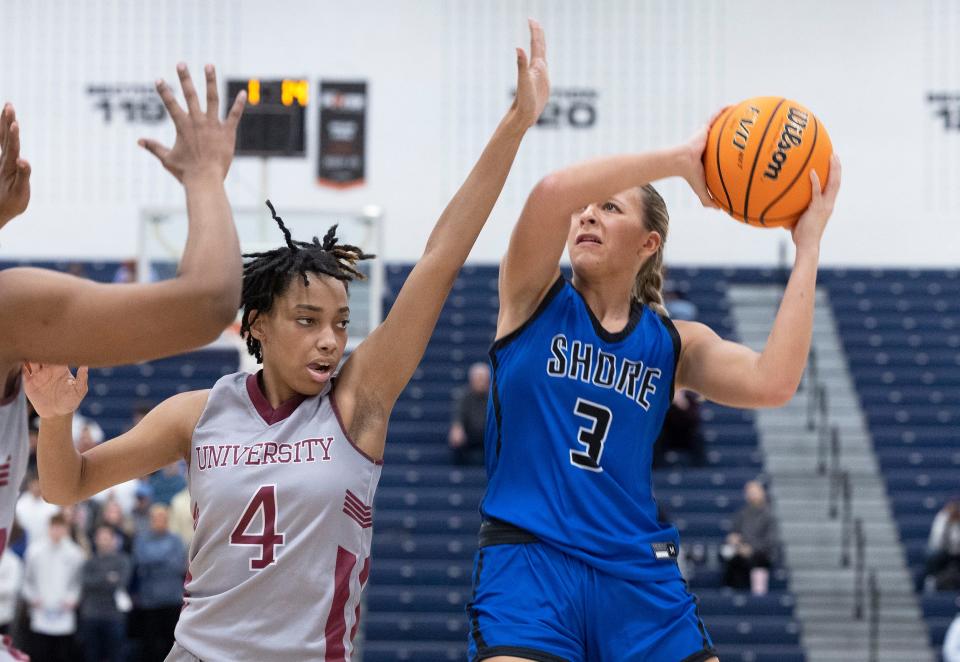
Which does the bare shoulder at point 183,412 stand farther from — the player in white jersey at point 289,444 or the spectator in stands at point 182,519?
the spectator in stands at point 182,519

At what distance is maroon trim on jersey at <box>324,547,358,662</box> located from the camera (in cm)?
336

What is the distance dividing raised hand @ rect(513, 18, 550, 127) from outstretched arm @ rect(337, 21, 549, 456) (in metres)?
0.02

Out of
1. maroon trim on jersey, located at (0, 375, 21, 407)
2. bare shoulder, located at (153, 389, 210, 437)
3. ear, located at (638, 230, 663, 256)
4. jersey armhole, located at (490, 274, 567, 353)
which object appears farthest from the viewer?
ear, located at (638, 230, 663, 256)

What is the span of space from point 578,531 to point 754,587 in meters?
10.4

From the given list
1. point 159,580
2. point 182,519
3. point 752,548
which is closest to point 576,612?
point 159,580

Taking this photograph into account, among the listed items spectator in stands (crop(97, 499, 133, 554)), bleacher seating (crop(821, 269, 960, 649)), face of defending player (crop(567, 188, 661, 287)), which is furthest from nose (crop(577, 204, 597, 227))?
bleacher seating (crop(821, 269, 960, 649))

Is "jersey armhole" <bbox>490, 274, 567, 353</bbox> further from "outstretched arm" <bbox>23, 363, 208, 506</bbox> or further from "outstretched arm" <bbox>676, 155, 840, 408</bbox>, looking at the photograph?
"outstretched arm" <bbox>23, 363, 208, 506</bbox>

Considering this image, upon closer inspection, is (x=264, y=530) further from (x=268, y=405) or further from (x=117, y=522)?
(x=117, y=522)

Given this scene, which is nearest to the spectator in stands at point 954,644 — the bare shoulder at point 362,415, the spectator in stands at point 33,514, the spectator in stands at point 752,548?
the spectator in stands at point 752,548

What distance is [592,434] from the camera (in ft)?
12.5

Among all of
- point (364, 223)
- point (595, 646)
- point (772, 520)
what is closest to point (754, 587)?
point (772, 520)

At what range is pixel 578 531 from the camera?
3.69 m

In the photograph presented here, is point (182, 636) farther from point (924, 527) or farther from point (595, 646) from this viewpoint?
point (924, 527)

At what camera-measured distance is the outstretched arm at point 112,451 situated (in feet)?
11.6
